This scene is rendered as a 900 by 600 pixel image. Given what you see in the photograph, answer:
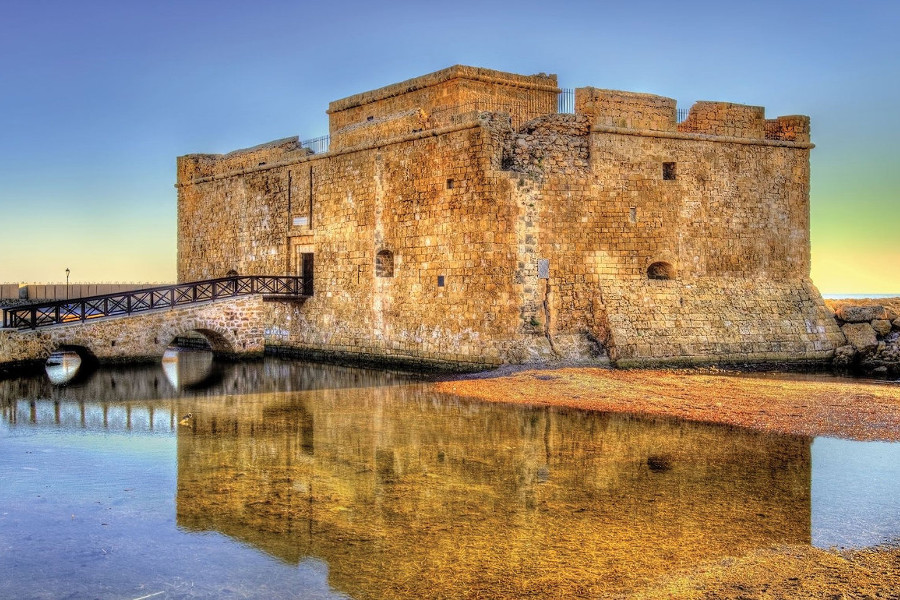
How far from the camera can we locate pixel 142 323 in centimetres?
1505

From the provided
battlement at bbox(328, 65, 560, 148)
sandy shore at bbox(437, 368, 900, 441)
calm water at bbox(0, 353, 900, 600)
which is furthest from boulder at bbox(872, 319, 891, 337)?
calm water at bbox(0, 353, 900, 600)

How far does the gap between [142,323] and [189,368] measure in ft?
4.58

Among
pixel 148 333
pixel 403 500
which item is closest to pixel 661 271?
pixel 403 500

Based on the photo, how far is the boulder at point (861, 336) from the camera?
1509 centimetres

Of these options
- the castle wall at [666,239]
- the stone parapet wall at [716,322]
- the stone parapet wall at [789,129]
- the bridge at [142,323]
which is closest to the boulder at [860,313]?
the stone parapet wall at [716,322]

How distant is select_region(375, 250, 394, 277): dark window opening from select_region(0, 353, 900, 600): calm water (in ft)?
21.7

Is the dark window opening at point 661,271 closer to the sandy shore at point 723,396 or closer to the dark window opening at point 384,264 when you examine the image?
the sandy shore at point 723,396

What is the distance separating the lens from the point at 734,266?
15172 millimetres

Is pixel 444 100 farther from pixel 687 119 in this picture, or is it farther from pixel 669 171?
pixel 687 119

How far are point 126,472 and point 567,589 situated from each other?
14.6 feet

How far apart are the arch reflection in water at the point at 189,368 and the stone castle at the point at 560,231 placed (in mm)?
2767

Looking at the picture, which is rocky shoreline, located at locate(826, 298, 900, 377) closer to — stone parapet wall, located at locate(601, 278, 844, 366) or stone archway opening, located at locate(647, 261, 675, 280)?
stone parapet wall, located at locate(601, 278, 844, 366)

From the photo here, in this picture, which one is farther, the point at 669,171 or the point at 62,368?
the point at 669,171

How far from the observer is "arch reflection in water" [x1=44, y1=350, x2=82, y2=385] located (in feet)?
42.2
